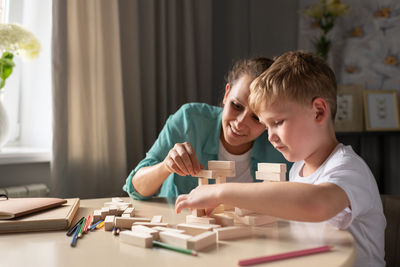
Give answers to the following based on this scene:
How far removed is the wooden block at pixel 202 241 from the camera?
0.79 metres

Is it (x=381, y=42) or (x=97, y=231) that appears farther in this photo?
(x=381, y=42)

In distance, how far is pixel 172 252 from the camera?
2.60ft

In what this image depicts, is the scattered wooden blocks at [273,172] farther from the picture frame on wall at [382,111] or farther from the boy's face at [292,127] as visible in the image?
the picture frame on wall at [382,111]

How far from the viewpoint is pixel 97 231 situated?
3.18ft

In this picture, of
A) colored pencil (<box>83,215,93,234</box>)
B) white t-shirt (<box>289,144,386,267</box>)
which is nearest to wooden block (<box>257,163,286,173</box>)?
white t-shirt (<box>289,144,386,267</box>)

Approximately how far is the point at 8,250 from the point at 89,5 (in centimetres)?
178

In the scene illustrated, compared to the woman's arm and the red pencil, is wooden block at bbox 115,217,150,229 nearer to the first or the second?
the woman's arm

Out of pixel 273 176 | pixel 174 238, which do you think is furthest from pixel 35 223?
pixel 273 176

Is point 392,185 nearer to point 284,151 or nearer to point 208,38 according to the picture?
point 208,38

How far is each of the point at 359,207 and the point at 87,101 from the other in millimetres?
1759

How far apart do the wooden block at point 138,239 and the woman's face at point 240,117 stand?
78 centimetres

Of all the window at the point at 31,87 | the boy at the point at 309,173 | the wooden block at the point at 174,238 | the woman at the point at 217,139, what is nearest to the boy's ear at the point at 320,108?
the boy at the point at 309,173

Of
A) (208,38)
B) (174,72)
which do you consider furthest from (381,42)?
(174,72)

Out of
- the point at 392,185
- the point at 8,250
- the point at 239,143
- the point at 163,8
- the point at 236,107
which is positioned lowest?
the point at 392,185
